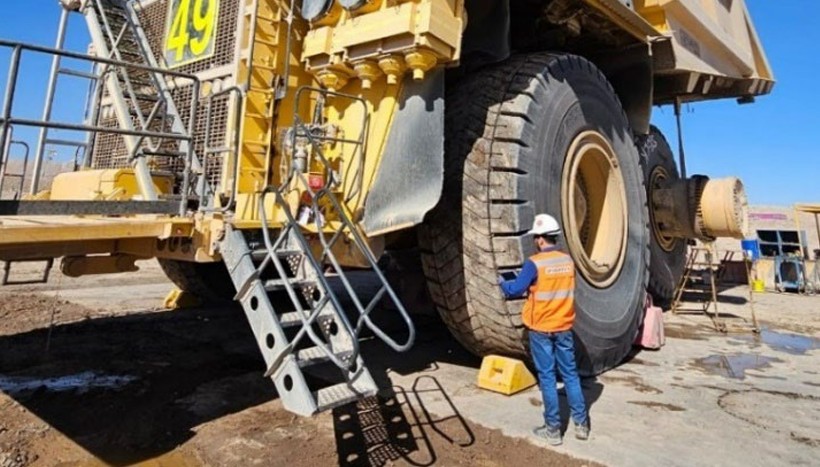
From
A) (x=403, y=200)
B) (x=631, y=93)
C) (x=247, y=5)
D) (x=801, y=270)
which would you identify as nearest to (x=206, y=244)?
(x=403, y=200)

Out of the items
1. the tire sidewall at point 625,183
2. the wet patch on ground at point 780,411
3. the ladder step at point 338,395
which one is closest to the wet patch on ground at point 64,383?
the ladder step at point 338,395

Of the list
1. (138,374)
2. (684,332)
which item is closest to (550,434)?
(138,374)

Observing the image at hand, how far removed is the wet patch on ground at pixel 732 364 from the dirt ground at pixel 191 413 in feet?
7.23

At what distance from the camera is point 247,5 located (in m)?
3.94

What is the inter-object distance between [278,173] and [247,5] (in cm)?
129

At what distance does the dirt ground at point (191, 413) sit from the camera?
9.30ft

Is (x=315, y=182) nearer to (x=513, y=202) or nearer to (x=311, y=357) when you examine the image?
(x=311, y=357)

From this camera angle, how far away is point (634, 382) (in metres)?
4.28

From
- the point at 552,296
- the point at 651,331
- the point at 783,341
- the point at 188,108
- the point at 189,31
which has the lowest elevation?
the point at 783,341

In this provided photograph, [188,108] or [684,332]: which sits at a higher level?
[188,108]

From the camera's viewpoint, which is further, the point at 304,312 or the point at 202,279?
the point at 202,279

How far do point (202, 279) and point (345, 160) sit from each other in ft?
13.1

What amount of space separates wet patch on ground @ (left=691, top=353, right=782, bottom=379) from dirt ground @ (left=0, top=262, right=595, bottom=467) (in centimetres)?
220

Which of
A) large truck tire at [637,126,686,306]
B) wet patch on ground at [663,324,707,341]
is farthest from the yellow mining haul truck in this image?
large truck tire at [637,126,686,306]
